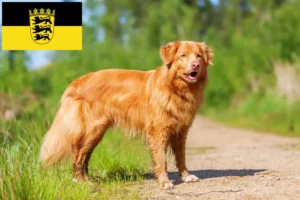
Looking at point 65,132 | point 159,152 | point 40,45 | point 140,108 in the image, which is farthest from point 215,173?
point 40,45

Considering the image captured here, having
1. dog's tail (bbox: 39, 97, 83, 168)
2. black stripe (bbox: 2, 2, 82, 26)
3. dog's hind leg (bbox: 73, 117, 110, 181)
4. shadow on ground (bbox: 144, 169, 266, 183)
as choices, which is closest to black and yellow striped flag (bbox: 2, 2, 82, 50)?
black stripe (bbox: 2, 2, 82, 26)

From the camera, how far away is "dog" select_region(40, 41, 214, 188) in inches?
267

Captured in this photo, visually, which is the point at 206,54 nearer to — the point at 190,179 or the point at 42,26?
the point at 190,179

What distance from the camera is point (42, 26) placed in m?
7.66

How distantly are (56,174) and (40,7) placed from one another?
282 centimetres

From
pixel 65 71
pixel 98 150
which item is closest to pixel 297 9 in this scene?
pixel 65 71

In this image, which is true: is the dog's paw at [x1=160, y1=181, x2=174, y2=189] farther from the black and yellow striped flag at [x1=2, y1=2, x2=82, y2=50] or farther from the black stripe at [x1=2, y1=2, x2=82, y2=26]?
the black stripe at [x1=2, y1=2, x2=82, y2=26]

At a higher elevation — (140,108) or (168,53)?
(168,53)

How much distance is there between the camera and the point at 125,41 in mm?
50375

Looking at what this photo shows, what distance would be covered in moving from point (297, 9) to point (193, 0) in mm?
26552

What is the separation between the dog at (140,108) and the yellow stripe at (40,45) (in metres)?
0.72

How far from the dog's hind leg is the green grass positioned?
5.5 inches

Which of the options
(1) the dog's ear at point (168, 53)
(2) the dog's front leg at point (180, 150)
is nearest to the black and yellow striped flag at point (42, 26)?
(1) the dog's ear at point (168, 53)

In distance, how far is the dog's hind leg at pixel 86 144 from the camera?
7.04 m
